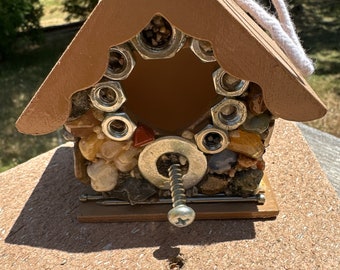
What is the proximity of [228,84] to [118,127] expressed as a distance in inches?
9.3

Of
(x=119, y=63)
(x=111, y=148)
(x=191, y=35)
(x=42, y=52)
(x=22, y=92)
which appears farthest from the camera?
(x=42, y=52)

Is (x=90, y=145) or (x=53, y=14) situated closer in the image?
(x=90, y=145)

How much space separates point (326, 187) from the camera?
1.22m

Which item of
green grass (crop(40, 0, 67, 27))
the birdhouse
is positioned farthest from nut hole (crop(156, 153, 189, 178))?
green grass (crop(40, 0, 67, 27))

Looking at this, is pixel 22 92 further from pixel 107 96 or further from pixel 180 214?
pixel 180 214

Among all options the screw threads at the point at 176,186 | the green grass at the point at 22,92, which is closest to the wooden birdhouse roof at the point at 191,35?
the screw threads at the point at 176,186

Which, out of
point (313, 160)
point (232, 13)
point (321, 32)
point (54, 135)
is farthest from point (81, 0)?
point (232, 13)

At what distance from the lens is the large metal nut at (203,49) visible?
0.94 meters

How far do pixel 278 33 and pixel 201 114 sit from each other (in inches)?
8.8

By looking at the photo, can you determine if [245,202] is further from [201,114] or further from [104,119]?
[104,119]

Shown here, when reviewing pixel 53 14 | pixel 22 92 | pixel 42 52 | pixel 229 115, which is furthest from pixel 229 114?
pixel 53 14

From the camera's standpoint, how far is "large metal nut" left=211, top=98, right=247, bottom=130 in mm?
1029

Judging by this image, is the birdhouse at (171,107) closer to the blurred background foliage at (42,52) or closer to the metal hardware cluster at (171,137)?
the metal hardware cluster at (171,137)

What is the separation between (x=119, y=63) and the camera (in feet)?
3.22
